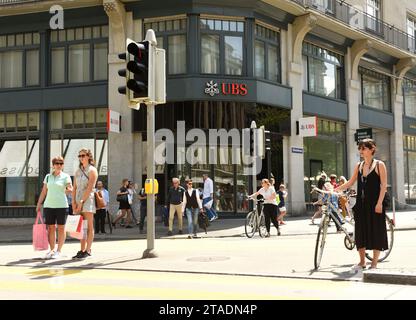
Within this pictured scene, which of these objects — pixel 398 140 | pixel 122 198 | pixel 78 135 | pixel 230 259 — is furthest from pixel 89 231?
pixel 398 140

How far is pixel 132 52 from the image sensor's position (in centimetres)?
990

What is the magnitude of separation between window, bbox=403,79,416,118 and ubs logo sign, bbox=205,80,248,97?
1420 centimetres

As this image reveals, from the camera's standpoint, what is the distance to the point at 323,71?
2542 cm

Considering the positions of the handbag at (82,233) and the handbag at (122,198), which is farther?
the handbag at (122,198)

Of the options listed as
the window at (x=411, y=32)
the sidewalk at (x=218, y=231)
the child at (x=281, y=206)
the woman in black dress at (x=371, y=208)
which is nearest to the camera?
the woman in black dress at (x=371, y=208)

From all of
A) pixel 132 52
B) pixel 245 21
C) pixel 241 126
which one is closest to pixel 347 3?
pixel 245 21

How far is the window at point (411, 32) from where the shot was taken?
1194 inches

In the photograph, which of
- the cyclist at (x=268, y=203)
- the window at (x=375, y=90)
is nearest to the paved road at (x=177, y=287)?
the cyclist at (x=268, y=203)

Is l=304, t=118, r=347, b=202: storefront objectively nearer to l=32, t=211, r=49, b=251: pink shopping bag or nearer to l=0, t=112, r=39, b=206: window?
l=0, t=112, r=39, b=206: window

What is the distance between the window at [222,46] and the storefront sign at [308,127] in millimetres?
3538

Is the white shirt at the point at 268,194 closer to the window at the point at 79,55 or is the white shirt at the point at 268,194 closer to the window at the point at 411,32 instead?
the window at the point at 79,55

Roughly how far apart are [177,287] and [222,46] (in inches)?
607

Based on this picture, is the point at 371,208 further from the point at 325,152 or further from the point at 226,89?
the point at 325,152
